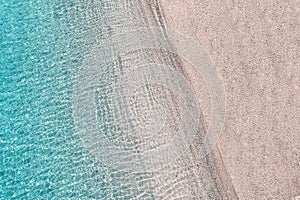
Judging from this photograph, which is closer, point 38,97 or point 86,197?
point 86,197

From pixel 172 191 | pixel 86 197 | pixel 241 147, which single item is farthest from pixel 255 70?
pixel 86 197

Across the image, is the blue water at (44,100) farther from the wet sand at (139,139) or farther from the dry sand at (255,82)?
the dry sand at (255,82)

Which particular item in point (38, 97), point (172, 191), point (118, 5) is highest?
point (118, 5)

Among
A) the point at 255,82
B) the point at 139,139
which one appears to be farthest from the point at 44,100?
the point at 255,82

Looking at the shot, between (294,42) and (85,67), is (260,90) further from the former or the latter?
(85,67)

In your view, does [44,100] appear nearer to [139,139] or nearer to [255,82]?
[139,139]

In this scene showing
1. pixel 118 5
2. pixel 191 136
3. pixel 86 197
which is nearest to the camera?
pixel 86 197
